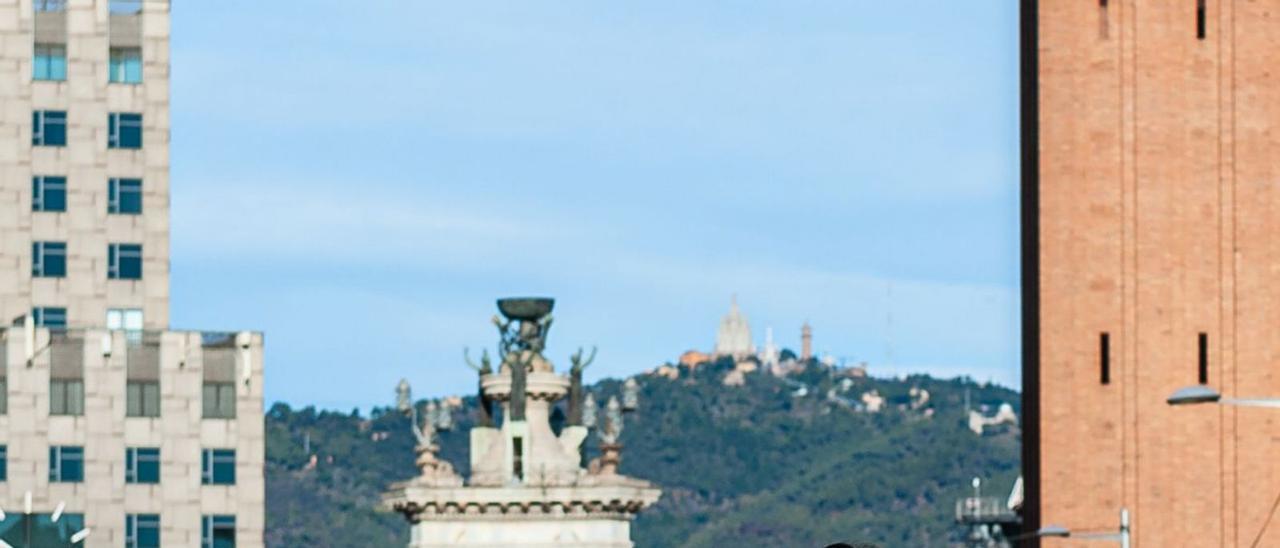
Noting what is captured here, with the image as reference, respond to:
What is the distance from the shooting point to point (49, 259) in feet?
434

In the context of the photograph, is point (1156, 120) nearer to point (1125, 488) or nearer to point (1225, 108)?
point (1225, 108)

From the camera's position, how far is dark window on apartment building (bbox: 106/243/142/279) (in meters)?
132

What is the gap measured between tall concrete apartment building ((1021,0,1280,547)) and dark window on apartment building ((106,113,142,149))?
45.7m

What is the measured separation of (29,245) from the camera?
13288 centimetres

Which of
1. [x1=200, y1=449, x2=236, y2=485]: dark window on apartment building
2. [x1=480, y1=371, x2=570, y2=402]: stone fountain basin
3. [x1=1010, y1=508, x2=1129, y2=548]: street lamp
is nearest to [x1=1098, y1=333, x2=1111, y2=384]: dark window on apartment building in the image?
[x1=1010, y1=508, x2=1129, y2=548]: street lamp

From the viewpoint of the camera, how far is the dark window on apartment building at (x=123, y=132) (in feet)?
437

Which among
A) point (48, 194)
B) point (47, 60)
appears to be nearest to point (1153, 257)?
point (48, 194)

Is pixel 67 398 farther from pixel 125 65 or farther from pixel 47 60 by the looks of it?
pixel 47 60

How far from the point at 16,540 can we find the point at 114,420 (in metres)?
7.34

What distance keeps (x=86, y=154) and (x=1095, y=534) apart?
54.7 m

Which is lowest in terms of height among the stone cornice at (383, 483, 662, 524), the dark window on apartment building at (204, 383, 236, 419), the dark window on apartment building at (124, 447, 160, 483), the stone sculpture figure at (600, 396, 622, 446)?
the stone cornice at (383, 483, 662, 524)

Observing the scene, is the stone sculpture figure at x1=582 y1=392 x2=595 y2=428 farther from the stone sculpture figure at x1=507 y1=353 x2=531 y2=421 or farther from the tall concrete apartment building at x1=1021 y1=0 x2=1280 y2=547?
the tall concrete apartment building at x1=1021 y1=0 x2=1280 y2=547

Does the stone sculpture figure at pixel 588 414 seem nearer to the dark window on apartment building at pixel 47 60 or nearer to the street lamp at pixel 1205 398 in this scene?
the dark window on apartment building at pixel 47 60

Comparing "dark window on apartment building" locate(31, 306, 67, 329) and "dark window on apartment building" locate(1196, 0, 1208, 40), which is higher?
"dark window on apartment building" locate(1196, 0, 1208, 40)
